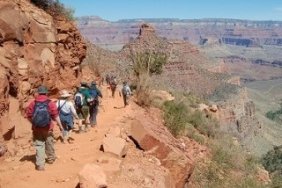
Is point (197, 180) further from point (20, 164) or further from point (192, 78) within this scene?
point (192, 78)

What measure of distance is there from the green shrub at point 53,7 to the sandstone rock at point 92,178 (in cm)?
786

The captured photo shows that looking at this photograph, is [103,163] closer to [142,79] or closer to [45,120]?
[45,120]

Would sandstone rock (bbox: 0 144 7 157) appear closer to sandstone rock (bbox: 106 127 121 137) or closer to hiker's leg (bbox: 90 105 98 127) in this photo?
sandstone rock (bbox: 106 127 121 137)

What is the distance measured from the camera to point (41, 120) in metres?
8.42

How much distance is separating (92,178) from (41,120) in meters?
1.60

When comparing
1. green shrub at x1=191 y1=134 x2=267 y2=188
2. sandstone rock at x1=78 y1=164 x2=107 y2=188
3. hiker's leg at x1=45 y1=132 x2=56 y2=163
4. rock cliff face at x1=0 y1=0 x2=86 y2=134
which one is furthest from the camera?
green shrub at x1=191 y1=134 x2=267 y2=188

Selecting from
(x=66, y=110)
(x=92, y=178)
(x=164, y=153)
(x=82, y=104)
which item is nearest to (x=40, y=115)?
(x=92, y=178)

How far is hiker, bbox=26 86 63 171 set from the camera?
8414 mm

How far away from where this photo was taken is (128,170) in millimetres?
8758

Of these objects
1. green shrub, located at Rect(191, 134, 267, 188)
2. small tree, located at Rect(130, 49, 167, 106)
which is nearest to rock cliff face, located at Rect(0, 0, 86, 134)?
small tree, located at Rect(130, 49, 167, 106)

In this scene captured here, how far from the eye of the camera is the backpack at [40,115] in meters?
8.39

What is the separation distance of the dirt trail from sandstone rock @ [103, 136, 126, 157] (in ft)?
0.60

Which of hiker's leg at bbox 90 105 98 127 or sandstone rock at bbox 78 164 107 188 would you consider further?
hiker's leg at bbox 90 105 98 127

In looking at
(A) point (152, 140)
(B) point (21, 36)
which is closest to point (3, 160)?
(A) point (152, 140)
